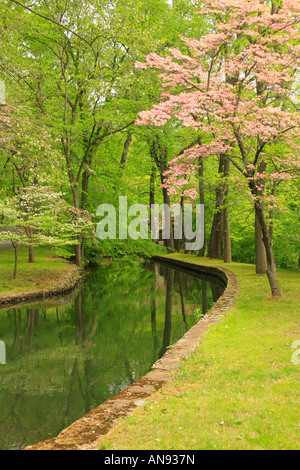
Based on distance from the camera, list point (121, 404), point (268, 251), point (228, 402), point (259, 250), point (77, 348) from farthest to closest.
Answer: point (259, 250), point (268, 251), point (77, 348), point (121, 404), point (228, 402)

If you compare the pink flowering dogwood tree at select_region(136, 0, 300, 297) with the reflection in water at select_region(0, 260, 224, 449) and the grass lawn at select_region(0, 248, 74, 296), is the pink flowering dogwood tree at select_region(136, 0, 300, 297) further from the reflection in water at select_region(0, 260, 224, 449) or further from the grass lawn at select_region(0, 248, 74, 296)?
the grass lawn at select_region(0, 248, 74, 296)

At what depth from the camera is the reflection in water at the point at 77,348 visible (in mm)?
5848

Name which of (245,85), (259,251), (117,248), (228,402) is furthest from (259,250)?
(228,402)

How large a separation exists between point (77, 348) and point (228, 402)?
556cm

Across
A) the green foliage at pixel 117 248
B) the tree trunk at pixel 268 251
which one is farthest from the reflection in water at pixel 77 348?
the green foliage at pixel 117 248

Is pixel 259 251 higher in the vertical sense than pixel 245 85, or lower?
lower

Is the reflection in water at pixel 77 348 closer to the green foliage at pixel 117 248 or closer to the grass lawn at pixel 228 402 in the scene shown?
the grass lawn at pixel 228 402

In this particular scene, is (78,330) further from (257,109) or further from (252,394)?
(257,109)

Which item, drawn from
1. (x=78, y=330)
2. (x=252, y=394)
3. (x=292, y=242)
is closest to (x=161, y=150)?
(x=292, y=242)

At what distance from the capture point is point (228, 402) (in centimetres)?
449

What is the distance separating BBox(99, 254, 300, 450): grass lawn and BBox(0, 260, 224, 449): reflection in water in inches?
67.5

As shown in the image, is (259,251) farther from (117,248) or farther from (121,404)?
(121,404)

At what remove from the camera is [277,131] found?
421 inches
